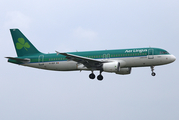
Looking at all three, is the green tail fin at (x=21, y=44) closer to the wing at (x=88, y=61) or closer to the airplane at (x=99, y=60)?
the airplane at (x=99, y=60)

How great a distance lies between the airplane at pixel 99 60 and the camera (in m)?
46.5

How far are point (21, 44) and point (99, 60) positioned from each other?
15.0 meters

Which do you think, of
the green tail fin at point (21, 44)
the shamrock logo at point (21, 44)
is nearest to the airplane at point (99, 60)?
the green tail fin at point (21, 44)

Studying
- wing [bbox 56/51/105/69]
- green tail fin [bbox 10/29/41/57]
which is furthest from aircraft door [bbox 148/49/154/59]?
green tail fin [bbox 10/29/41/57]

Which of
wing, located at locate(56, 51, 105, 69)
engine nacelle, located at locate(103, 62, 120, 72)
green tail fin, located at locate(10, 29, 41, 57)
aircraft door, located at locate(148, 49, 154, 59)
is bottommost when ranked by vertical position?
engine nacelle, located at locate(103, 62, 120, 72)

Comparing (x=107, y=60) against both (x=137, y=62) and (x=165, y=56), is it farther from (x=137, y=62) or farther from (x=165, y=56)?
(x=165, y=56)

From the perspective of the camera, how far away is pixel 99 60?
158 feet

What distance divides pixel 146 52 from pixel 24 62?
2019 centimetres

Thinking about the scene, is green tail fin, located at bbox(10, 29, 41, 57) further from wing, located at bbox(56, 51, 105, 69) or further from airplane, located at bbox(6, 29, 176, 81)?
wing, located at bbox(56, 51, 105, 69)

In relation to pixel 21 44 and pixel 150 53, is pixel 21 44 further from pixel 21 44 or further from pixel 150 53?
pixel 150 53

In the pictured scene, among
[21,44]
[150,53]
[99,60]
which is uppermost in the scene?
[21,44]

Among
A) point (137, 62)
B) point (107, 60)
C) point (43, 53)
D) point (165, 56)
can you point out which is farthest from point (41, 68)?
point (165, 56)

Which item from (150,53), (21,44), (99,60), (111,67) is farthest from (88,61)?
(21,44)

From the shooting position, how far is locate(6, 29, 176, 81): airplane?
152ft
